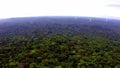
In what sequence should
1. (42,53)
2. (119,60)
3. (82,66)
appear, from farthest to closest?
(42,53)
(119,60)
(82,66)

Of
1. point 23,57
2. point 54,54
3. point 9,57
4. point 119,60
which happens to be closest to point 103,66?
point 119,60

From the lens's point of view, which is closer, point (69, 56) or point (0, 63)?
point (0, 63)

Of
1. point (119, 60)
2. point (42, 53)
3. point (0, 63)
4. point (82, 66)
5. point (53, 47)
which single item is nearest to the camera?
point (82, 66)

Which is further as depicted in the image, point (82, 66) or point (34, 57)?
point (34, 57)

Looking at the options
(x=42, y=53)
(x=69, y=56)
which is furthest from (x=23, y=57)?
(x=69, y=56)

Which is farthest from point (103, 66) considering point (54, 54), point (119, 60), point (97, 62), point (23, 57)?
point (23, 57)

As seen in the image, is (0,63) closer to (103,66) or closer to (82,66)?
(82,66)

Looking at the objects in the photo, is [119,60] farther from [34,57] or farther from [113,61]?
[34,57]

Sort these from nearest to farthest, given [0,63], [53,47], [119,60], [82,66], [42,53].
→ [82,66], [0,63], [119,60], [42,53], [53,47]
